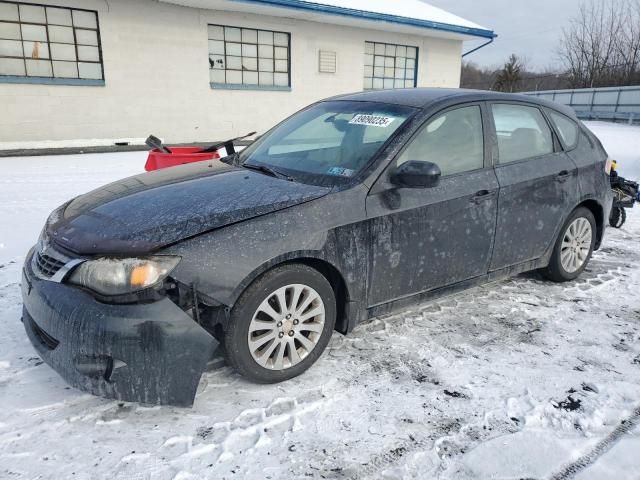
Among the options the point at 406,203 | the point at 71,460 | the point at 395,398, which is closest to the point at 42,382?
the point at 71,460

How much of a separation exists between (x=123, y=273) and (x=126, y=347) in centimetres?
34

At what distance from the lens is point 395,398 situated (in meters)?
2.70

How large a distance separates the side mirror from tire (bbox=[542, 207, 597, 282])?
5.92 ft

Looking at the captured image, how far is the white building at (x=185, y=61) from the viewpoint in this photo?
11.3m

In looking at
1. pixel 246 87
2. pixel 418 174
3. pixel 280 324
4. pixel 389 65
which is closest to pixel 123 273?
pixel 280 324

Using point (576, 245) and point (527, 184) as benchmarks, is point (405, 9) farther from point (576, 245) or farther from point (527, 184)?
point (527, 184)

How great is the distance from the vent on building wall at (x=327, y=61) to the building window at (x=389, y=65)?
137 cm

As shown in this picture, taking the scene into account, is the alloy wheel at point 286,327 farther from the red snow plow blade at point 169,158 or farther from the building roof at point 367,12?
the building roof at point 367,12

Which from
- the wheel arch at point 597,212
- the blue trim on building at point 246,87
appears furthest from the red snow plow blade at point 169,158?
the blue trim on building at point 246,87

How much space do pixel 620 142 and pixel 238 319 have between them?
16.9 m

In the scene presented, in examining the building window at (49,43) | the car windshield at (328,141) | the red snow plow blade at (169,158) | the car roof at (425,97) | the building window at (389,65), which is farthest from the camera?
the building window at (389,65)

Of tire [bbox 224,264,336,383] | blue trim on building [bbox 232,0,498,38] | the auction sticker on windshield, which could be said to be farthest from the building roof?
tire [bbox 224,264,336,383]

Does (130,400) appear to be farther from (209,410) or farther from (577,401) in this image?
(577,401)

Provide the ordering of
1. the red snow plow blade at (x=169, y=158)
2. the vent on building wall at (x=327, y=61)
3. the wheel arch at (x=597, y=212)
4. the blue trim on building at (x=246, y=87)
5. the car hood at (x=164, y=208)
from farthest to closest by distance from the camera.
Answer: the vent on building wall at (x=327, y=61) < the blue trim on building at (x=246, y=87) < the red snow plow blade at (x=169, y=158) < the wheel arch at (x=597, y=212) < the car hood at (x=164, y=208)
